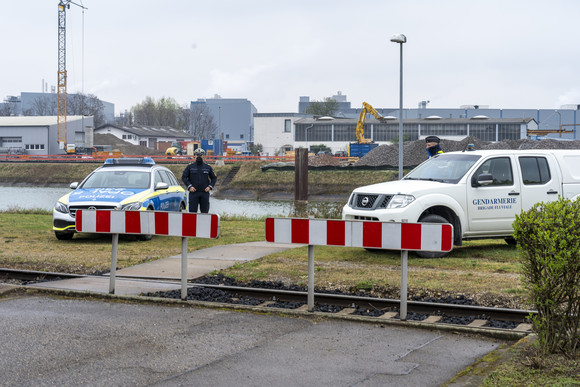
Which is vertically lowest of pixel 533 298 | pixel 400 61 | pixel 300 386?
pixel 300 386

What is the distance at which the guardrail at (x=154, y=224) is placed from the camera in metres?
8.76

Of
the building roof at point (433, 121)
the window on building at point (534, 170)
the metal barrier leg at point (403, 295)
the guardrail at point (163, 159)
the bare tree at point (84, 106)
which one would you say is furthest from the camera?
the bare tree at point (84, 106)

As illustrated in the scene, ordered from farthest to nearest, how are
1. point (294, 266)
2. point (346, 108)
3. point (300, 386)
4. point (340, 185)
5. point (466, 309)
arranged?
point (346, 108) → point (340, 185) → point (294, 266) → point (466, 309) → point (300, 386)

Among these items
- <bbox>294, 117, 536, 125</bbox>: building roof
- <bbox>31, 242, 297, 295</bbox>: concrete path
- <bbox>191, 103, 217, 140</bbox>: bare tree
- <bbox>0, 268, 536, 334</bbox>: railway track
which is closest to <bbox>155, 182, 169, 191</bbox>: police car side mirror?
<bbox>31, 242, 297, 295</bbox>: concrete path

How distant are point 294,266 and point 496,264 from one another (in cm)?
319

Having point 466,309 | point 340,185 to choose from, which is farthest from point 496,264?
point 340,185

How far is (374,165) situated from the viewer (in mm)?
68562

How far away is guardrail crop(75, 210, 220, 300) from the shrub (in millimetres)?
3907

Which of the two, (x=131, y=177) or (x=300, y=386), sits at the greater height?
(x=131, y=177)

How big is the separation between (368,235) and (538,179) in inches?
270

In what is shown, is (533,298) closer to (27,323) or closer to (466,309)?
(466,309)

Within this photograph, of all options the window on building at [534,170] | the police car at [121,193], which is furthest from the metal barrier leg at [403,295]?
the police car at [121,193]

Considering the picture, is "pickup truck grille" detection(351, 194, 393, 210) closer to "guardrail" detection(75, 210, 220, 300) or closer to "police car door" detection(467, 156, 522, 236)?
"police car door" detection(467, 156, 522, 236)

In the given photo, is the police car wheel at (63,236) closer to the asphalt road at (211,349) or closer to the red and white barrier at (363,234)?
the asphalt road at (211,349)
